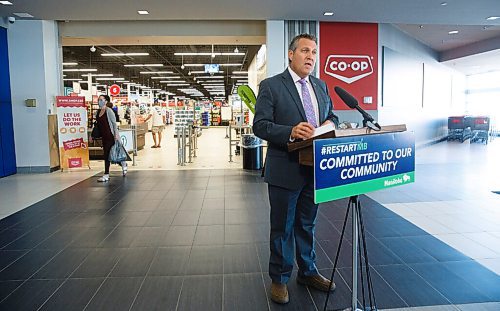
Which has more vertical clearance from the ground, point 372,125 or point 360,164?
point 372,125

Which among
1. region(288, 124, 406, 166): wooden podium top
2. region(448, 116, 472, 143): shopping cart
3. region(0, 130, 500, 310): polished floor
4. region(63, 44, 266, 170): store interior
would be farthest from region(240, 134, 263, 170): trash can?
region(448, 116, 472, 143): shopping cart

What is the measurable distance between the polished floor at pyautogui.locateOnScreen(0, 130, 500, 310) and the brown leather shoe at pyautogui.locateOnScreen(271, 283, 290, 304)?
48mm

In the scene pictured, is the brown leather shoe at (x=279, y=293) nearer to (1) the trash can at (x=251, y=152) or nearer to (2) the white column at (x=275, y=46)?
(1) the trash can at (x=251, y=152)

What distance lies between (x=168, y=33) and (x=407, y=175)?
7.65 m

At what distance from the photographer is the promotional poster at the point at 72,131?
8.08m

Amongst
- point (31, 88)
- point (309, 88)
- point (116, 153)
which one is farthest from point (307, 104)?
point (31, 88)

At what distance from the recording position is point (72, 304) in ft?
8.18

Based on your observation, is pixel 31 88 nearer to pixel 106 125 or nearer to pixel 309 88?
pixel 106 125

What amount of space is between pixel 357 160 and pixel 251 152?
662 centimetres

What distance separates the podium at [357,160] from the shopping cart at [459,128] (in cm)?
1537

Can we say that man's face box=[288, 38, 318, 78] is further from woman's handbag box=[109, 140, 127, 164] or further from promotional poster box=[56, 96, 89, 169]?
promotional poster box=[56, 96, 89, 169]

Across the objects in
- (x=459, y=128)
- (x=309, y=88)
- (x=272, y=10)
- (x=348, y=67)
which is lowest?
(x=459, y=128)

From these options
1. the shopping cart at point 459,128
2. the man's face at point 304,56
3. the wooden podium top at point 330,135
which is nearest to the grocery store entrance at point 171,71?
the man's face at point 304,56

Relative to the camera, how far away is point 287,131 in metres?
2.13
